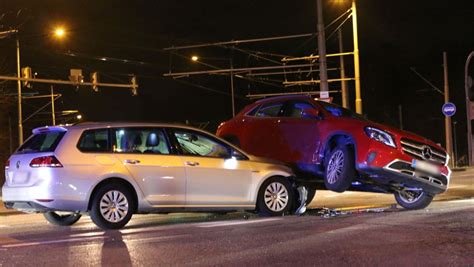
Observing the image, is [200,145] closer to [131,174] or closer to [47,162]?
[131,174]

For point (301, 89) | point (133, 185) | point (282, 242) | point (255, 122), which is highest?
point (301, 89)

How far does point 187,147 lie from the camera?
10016 mm

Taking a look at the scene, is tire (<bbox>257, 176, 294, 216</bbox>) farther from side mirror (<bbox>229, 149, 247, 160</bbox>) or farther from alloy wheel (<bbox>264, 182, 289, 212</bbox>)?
side mirror (<bbox>229, 149, 247, 160</bbox>)

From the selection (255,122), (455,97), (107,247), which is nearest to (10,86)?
(255,122)

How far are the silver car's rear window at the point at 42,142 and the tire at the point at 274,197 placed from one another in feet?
10.8

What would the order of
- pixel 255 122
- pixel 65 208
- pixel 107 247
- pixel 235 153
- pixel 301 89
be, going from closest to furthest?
1. pixel 107 247
2. pixel 65 208
3. pixel 235 153
4. pixel 255 122
5. pixel 301 89

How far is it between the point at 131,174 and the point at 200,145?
134 centimetres

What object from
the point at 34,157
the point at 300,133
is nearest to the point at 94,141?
the point at 34,157

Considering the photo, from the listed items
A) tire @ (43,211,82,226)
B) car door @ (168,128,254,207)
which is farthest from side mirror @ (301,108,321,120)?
tire @ (43,211,82,226)

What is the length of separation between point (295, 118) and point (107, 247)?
14.5ft

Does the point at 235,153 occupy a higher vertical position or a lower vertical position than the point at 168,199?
higher

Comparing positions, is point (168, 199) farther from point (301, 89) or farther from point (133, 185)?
point (301, 89)

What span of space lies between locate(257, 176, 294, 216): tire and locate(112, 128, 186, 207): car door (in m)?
1.42

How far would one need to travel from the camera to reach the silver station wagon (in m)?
8.99
